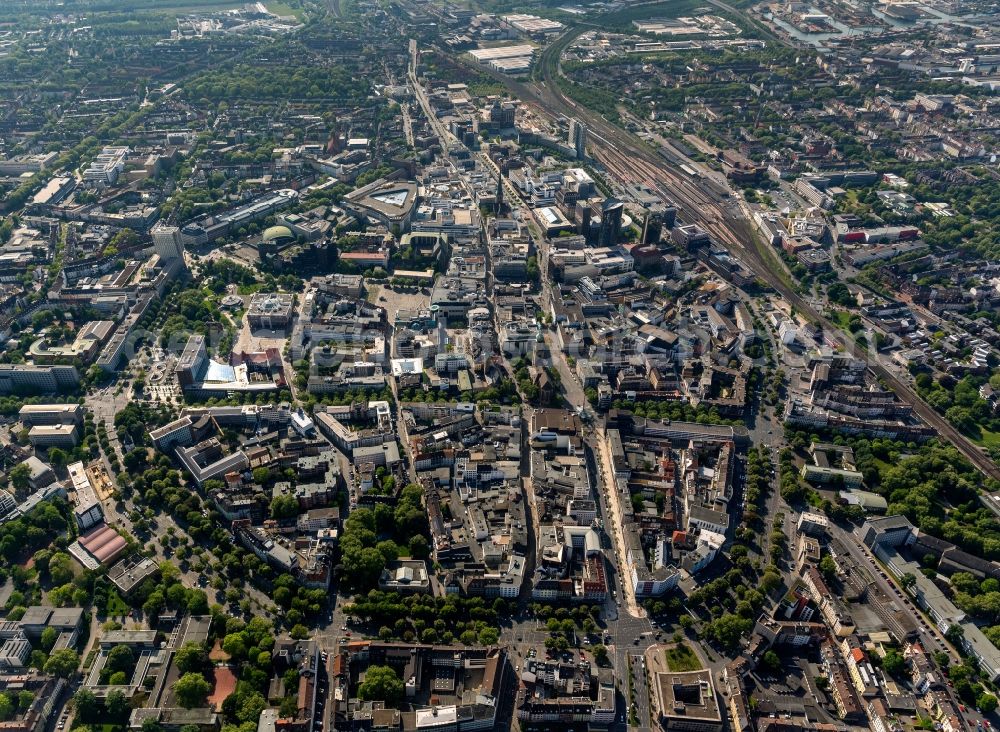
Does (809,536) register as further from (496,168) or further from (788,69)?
(788,69)

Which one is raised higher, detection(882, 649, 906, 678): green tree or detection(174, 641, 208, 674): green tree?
detection(174, 641, 208, 674): green tree

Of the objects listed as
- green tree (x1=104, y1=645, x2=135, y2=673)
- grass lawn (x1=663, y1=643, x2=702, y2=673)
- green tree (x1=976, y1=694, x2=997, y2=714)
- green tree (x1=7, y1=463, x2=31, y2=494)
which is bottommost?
green tree (x1=976, y1=694, x2=997, y2=714)

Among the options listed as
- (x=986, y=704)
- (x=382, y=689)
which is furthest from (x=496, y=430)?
(x=986, y=704)

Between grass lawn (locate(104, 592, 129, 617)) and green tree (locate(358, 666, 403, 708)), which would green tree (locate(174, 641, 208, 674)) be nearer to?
grass lawn (locate(104, 592, 129, 617))

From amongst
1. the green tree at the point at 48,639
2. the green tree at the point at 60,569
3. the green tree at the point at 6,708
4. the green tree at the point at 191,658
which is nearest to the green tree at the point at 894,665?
the green tree at the point at 191,658

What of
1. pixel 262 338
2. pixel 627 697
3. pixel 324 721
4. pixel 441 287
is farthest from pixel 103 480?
pixel 627 697

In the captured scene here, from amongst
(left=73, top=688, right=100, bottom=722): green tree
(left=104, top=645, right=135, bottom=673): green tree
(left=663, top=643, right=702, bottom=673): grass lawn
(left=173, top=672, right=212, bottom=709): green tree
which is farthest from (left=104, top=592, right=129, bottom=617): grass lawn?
(left=663, top=643, right=702, bottom=673): grass lawn
